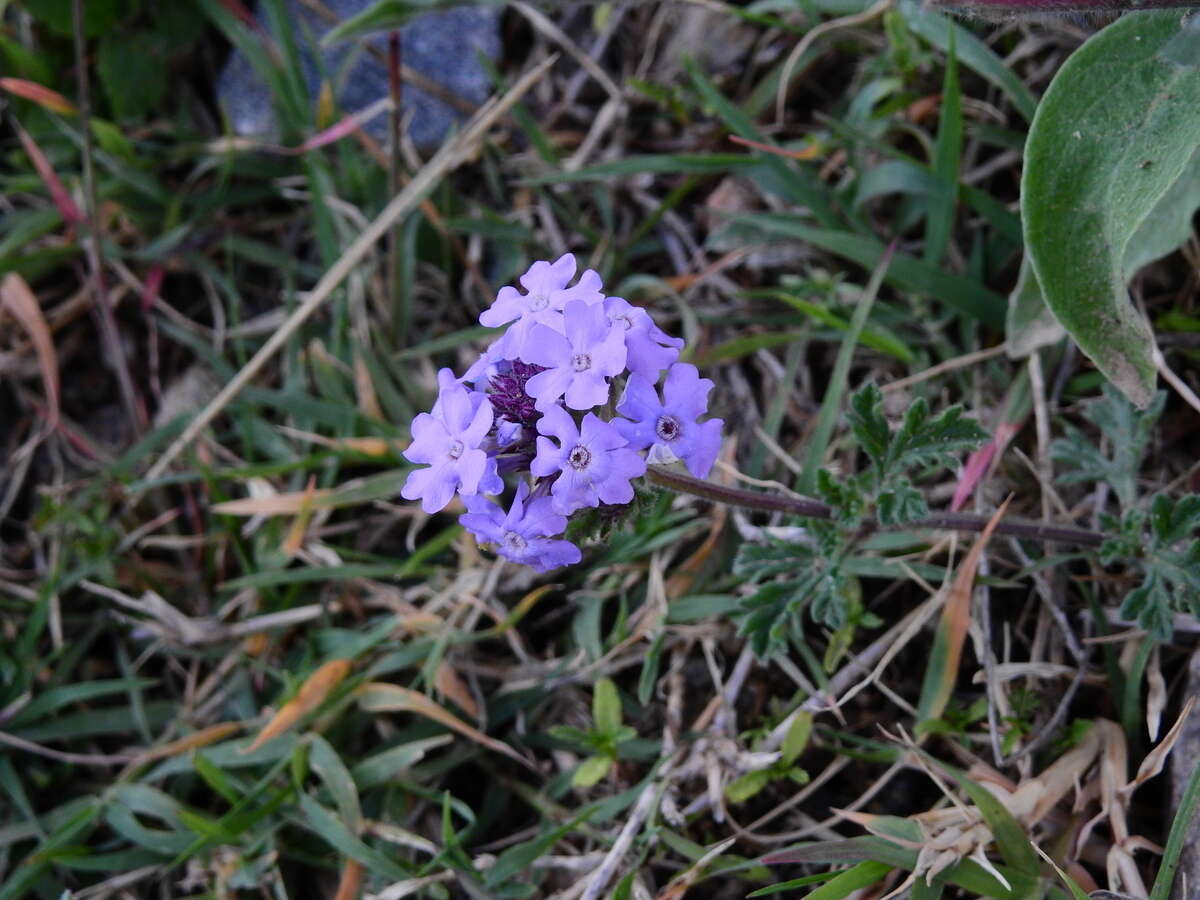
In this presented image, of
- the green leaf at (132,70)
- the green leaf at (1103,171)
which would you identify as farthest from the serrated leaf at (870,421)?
the green leaf at (132,70)

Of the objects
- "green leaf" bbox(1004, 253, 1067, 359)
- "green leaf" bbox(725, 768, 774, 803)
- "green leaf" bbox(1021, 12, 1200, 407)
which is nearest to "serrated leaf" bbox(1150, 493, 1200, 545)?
"green leaf" bbox(1021, 12, 1200, 407)

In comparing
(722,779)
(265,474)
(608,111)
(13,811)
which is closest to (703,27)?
(608,111)

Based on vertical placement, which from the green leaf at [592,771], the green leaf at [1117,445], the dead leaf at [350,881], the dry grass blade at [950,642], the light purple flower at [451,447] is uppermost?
the light purple flower at [451,447]

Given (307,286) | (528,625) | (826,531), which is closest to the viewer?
(826,531)

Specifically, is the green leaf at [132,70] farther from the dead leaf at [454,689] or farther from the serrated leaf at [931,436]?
the serrated leaf at [931,436]

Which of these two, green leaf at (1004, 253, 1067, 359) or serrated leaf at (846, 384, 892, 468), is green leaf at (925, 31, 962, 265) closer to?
green leaf at (1004, 253, 1067, 359)

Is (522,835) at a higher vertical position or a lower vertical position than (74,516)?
lower

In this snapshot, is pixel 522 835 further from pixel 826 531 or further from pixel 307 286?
pixel 307 286
